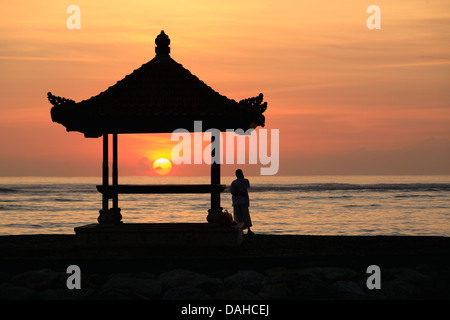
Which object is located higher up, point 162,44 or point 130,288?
point 162,44

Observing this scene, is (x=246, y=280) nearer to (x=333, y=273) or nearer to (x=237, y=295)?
(x=237, y=295)

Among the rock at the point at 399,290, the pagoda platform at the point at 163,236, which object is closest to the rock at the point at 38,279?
the pagoda platform at the point at 163,236

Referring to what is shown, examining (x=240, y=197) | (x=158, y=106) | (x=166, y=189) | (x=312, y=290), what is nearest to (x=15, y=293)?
(x=166, y=189)

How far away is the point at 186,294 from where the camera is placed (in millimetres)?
12930

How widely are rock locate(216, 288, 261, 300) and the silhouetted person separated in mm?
5917

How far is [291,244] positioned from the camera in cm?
1752

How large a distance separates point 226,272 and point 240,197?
4.57 metres

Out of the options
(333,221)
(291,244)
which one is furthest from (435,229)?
(291,244)

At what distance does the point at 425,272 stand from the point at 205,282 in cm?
494

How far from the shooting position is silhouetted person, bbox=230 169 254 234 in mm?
18797

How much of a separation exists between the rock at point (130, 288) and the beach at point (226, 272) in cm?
2

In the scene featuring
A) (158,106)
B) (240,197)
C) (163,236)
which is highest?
(158,106)
